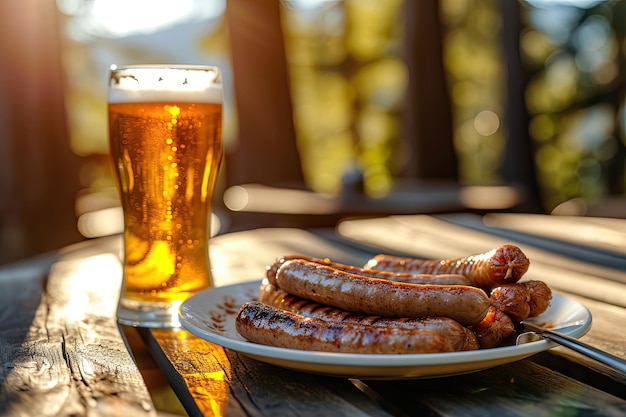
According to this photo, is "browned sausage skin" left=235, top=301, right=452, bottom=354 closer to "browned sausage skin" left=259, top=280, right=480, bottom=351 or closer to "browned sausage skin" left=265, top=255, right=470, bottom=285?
"browned sausage skin" left=259, top=280, right=480, bottom=351

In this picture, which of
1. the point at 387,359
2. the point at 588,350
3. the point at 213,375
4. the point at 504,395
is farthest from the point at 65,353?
the point at 588,350

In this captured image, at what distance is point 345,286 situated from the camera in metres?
1.25

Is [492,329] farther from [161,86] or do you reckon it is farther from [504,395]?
[161,86]

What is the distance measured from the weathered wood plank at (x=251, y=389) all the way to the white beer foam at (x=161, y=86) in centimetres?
60

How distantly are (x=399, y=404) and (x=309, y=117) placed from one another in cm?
2208

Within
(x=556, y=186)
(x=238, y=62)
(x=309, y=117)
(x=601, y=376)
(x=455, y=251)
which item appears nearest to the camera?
(x=601, y=376)

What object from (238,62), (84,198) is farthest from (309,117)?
(238,62)

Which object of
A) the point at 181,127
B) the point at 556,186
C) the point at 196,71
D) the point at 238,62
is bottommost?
the point at 556,186

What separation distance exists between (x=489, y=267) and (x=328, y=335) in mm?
394

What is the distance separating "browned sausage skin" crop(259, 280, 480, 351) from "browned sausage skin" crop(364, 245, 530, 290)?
20 centimetres

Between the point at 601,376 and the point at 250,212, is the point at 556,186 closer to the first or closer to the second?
the point at 250,212

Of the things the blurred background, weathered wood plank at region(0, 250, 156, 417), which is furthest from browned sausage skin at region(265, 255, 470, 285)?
the blurred background

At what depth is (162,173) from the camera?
1.72m

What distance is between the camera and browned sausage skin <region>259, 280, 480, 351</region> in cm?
113
